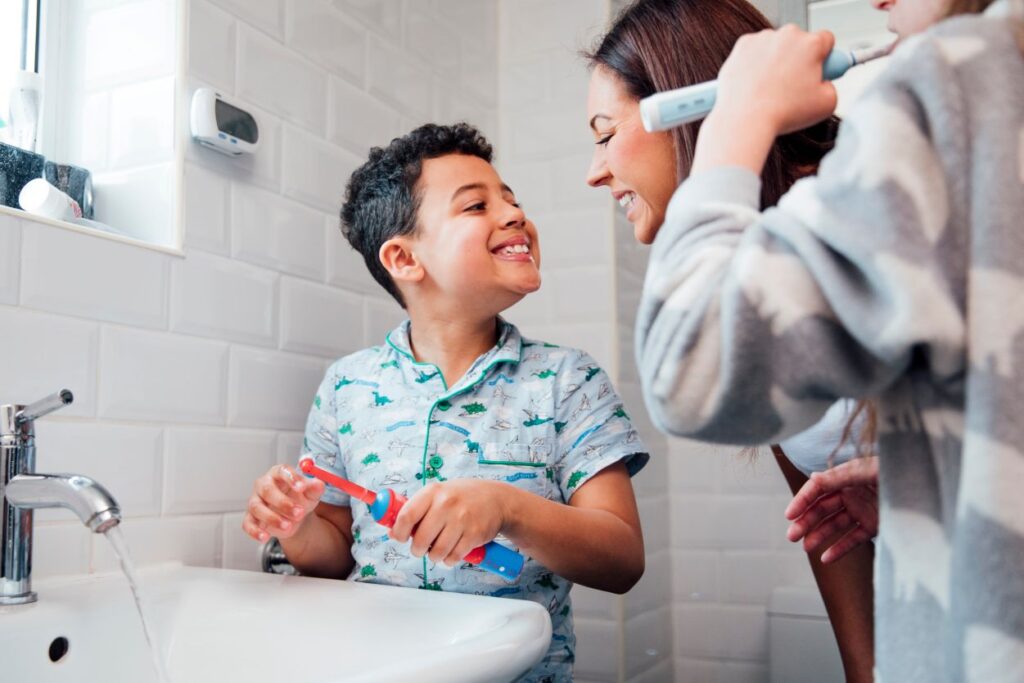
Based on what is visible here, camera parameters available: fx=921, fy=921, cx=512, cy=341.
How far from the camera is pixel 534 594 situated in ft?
3.84

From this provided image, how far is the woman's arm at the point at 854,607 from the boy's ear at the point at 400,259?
0.70 metres

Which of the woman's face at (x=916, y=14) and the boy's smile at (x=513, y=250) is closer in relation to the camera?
the woman's face at (x=916, y=14)

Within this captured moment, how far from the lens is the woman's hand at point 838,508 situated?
908 mm

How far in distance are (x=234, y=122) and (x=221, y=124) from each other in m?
0.03

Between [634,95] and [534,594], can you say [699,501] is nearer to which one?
[534,594]

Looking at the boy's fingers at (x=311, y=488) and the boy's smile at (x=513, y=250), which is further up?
the boy's smile at (x=513, y=250)

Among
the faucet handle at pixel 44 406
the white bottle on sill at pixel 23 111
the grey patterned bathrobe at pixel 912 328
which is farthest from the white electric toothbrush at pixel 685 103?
the white bottle on sill at pixel 23 111

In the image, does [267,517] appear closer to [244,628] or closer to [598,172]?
[244,628]

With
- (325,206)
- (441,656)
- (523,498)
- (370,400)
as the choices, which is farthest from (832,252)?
(325,206)

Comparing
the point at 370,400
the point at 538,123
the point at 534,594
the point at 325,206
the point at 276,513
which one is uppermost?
the point at 538,123

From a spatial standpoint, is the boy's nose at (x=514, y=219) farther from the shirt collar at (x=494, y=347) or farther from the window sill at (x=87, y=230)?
the window sill at (x=87, y=230)

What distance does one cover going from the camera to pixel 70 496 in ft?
2.72

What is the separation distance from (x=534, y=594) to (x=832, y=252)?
82 cm

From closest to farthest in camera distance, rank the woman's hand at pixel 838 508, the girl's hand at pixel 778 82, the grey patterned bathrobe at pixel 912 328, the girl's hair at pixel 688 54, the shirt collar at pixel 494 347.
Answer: the grey patterned bathrobe at pixel 912 328, the girl's hand at pixel 778 82, the woman's hand at pixel 838 508, the girl's hair at pixel 688 54, the shirt collar at pixel 494 347
